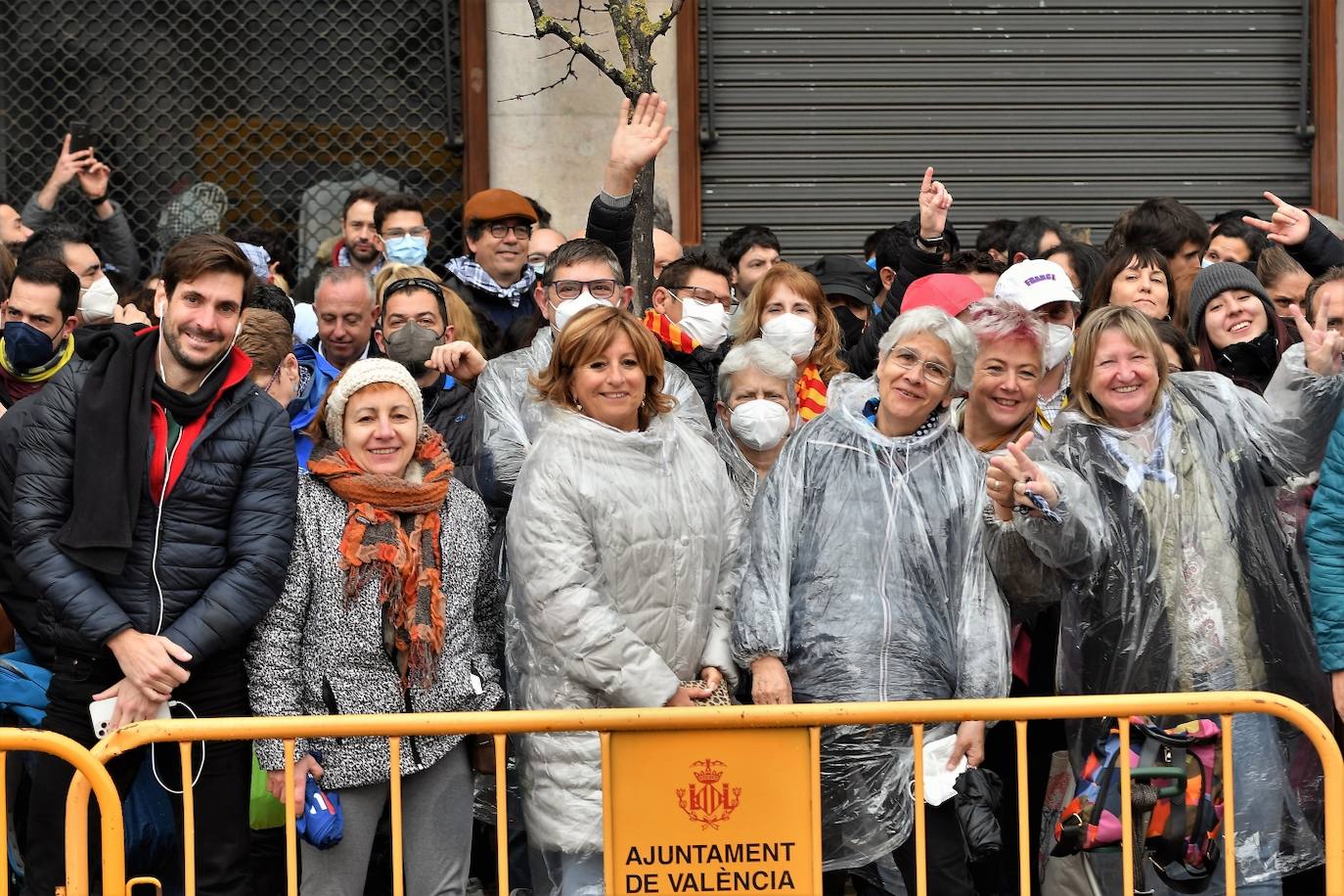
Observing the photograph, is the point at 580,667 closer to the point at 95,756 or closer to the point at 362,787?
the point at 362,787

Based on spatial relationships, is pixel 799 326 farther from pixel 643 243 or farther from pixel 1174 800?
pixel 1174 800

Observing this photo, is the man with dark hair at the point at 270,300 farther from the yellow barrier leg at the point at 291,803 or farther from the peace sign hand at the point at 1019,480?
Result: the peace sign hand at the point at 1019,480

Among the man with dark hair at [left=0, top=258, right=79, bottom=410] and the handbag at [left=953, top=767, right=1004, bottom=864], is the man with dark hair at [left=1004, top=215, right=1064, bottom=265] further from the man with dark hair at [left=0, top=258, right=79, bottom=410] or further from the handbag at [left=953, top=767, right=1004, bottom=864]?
Result: the man with dark hair at [left=0, top=258, right=79, bottom=410]

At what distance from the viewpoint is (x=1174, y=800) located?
4.31 meters

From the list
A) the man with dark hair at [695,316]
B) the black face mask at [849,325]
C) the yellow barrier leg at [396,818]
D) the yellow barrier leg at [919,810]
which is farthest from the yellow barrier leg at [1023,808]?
the black face mask at [849,325]

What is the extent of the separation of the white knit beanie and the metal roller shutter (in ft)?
17.3

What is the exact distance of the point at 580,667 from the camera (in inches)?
181

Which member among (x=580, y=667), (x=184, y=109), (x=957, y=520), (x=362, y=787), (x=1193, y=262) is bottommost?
(x=362, y=787)

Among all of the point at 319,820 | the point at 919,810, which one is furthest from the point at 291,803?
the point at 919,810

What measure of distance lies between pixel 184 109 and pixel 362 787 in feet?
19.9

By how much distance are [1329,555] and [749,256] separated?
3462mm

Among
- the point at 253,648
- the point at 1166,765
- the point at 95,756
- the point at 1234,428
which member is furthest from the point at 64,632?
the point at 1234,428

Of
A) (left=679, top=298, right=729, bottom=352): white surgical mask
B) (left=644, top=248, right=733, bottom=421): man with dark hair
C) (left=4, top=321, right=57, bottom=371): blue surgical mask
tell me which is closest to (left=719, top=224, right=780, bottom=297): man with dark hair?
(left=644, top=248, right=733, bottom=421): man with dark hair

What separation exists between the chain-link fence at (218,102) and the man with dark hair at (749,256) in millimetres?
2616
